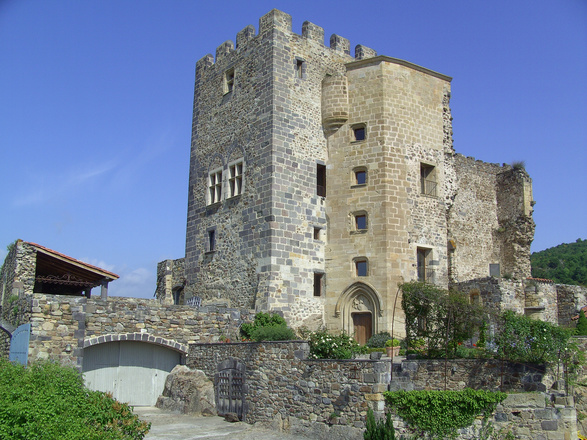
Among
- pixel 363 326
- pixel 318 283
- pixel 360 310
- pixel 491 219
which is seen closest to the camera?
pixel 363 326

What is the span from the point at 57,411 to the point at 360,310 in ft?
50.5

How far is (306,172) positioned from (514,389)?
1360 cm

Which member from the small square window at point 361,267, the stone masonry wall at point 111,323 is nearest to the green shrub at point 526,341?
the small square window at point 361,267

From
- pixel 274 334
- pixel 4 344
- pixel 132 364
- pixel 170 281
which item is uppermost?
pixel 170 281

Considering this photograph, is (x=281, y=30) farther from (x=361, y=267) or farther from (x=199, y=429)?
(x=199, y=429)

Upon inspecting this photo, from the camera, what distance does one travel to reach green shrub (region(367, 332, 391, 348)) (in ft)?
74.9

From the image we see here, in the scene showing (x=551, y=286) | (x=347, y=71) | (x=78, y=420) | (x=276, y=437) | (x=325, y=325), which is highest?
(x=347, y=71)

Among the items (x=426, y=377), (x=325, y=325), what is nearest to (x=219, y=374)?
(x=325, y=325)

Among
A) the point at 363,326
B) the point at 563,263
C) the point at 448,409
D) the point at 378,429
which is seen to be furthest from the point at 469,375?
the point at 563,263

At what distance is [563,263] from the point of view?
44.2 meters

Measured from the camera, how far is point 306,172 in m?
26.4

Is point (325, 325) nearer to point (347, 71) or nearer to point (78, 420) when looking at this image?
point (347, 71)

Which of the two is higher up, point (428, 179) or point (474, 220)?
point (428, 179)

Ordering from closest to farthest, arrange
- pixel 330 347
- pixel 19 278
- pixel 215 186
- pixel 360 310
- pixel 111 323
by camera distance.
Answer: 1. pixel 330 347
2. pixel 111 323
3. pixel 19 278
4. pixel 360 310
5. pixel 215 186
